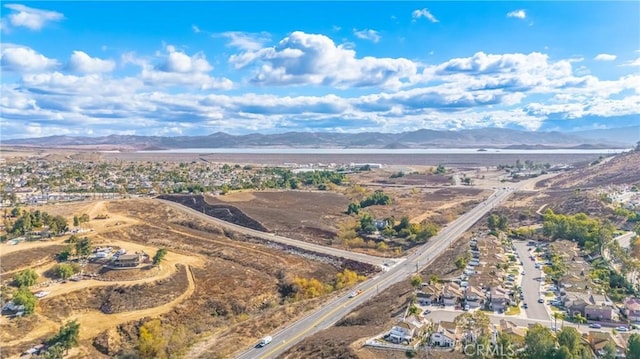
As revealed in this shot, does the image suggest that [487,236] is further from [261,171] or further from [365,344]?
[261,171]

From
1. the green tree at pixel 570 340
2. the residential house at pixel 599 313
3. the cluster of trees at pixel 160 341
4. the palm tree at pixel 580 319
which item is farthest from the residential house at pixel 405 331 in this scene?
the cluster of trees at pixel 160 341

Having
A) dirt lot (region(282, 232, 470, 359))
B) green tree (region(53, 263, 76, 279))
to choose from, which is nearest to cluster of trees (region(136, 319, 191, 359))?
dirt lot (region(282, 232, 470, 359))

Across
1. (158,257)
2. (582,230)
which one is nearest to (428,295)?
(158,257)

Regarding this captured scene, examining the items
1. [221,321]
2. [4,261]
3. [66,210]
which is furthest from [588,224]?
[66,210]

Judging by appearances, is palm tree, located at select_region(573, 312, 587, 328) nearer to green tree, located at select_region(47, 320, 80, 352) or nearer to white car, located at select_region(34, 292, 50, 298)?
green tree, located at select_region(47, 320, 80, 352)

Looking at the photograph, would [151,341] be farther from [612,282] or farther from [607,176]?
[607,176]

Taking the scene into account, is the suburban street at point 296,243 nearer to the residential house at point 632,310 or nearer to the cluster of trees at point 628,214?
the residential house at point 632,310
